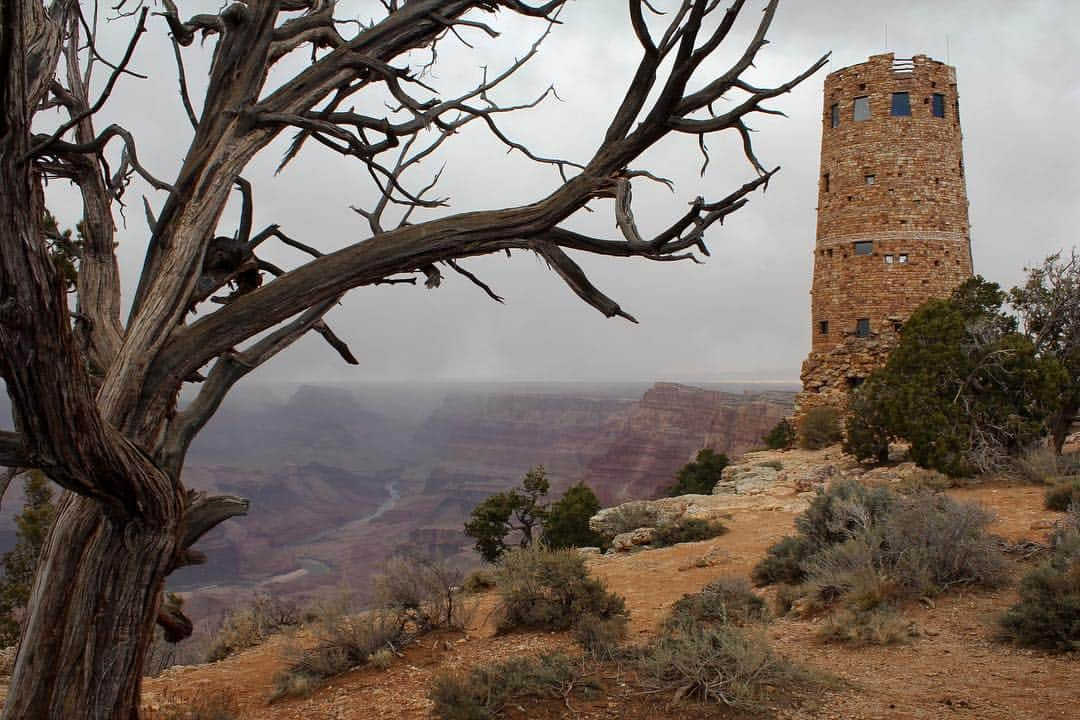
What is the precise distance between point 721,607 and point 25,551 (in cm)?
1431

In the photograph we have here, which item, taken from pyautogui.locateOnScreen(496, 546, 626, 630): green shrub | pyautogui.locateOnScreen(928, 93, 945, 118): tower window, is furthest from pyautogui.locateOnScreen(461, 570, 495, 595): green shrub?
pyautogui.locateOnScreen(928, 93, 945, 118): tower window

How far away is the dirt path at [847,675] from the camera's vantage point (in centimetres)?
521

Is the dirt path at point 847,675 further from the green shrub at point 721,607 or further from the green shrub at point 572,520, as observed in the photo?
the green shrub at point 572,520

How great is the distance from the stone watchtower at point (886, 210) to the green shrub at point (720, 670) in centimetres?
2093

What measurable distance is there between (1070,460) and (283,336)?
14.7 m

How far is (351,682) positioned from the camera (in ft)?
22.0

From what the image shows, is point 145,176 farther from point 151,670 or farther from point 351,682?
point 151,670

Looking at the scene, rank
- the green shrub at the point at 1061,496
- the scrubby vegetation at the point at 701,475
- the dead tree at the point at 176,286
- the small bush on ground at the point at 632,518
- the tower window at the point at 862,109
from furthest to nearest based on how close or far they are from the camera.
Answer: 1. the scrubby vegetation at the point at 701,475
2. the tower window at the point at 862,109
3. the small bush on ground at the point at 632,518
4. the green shrub at the point at 1061,496
5. the dead tree at the point at 176,286

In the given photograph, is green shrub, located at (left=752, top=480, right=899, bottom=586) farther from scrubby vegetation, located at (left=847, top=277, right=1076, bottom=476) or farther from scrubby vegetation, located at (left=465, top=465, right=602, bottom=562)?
scrubby vegetation, located at (left=465, top=465, right=602, bottom=562)

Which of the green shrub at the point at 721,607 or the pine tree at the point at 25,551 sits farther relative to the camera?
the pine tree at the point at 25,551

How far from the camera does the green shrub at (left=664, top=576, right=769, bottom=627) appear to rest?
755cm

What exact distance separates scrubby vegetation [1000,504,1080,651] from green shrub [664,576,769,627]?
2123 millimetres

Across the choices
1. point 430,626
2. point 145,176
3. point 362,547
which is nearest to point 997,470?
point 430,626

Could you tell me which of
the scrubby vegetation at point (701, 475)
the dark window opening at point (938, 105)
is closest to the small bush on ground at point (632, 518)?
the scrubby vegetation at point (701, 475)
